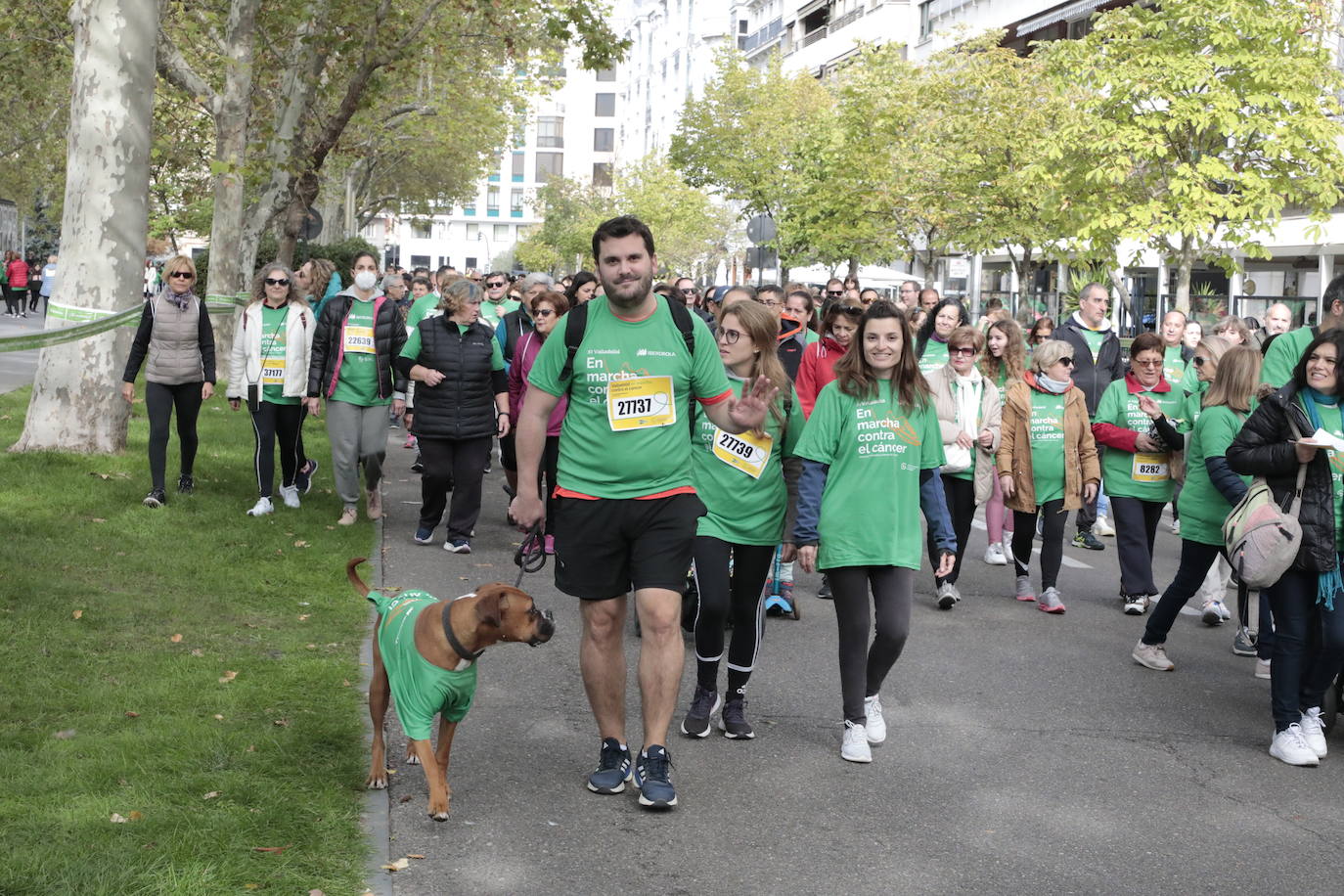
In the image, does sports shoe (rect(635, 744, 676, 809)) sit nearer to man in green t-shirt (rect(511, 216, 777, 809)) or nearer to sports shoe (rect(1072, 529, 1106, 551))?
man in green t-shirt (rect(511, 216, 777, 809))

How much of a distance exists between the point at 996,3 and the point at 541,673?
4934cm

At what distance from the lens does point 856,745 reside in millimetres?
6484

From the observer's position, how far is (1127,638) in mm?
9391

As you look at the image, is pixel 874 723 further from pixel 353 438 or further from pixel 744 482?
pixel 353 438

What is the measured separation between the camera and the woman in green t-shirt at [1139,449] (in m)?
9.72

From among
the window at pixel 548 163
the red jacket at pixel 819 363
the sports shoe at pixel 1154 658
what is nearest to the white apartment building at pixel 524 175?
the window at pixel 548 163

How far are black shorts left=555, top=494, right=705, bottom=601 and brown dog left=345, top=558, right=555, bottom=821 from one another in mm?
299

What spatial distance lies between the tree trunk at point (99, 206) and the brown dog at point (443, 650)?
876cm

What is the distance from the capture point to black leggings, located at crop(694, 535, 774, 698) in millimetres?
6570

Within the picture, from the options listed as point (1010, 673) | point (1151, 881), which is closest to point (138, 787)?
point (1151, 881)

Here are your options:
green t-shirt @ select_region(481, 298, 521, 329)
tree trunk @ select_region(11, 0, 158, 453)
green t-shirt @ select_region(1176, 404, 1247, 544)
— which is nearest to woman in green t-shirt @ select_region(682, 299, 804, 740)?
green t-shirt @ select_region(1176, 404, 1247, 544)

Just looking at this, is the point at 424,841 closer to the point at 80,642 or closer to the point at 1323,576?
the point at 80,642

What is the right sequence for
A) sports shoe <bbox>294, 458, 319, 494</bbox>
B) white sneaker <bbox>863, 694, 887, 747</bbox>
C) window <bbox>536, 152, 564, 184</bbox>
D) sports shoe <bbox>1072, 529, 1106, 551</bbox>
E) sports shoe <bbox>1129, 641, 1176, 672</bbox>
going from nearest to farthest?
white sneaker <bbox>863, 694, 887, 747</bbox> < sports shoe <bbox>1129, 641, 1176, 672</bbox> < sports shoe <bbox>1072, 529, 1106, 551</bbox> < sports shoe <bbox>294, 458, 319, 494</bbox> < window <bbox>536, 152, 564, 184</bbox>

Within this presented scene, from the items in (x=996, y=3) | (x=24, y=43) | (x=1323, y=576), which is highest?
(x=996, y=3)
